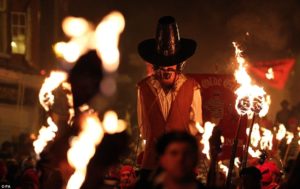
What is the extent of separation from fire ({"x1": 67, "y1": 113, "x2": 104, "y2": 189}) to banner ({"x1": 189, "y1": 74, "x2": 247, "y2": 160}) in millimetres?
1470

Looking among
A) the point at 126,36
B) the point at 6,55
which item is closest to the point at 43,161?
the point at 6,55

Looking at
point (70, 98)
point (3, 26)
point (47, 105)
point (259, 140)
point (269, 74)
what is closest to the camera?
point (70, 98)

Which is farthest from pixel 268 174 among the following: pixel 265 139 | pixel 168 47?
pixel 168 47

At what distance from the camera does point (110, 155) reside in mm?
7250

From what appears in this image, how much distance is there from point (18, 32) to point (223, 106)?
17062 mm

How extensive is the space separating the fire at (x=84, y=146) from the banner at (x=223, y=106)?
1470 millimetres

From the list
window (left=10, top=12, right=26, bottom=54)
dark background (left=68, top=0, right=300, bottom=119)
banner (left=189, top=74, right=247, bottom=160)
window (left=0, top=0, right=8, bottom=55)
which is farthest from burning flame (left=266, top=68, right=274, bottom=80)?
window (left=10, top=12, right=26, bottom=54)

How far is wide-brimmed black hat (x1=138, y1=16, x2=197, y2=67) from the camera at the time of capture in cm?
718

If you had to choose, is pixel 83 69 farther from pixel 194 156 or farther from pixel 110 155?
pixel 194 156

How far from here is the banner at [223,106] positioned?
8.59m

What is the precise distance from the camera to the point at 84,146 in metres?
7.87

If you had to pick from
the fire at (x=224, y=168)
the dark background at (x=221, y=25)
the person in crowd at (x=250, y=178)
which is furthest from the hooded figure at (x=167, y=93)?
the dark background at (x=221, y=25)

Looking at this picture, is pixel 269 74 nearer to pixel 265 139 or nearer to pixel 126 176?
pixel 265 139

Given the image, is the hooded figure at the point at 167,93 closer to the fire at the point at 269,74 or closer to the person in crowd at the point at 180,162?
the person in crowd at the point at 180,162
